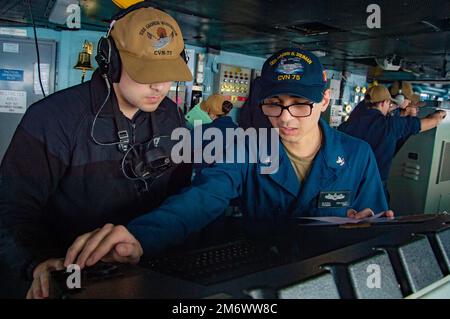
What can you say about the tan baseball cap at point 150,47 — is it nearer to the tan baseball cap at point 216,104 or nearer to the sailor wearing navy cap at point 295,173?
the sailor wearing navy cap at point 295,173

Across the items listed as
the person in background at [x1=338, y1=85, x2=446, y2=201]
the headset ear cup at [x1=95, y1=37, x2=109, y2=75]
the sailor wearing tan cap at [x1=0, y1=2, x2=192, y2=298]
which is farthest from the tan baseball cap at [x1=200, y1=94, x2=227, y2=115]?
the headset ear cup at [x1=95, y1=37, x2=109, y2=75]

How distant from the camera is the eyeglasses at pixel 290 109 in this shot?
132 cm

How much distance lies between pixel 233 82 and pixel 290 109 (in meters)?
5.93

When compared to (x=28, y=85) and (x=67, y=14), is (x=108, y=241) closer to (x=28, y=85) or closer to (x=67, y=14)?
(x=67, y=14)

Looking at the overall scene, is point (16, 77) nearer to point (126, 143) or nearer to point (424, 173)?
point (126, 143)

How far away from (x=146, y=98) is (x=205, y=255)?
2.38 ft

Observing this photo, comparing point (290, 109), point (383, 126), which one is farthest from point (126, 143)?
point (383, 126)

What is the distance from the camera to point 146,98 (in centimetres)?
137

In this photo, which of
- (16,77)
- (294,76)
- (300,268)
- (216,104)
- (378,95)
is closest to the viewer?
(300,268)

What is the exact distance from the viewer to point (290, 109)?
1322 millimetres

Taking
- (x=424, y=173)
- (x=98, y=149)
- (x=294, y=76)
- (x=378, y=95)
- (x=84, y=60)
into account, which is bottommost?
(x=424, y=173)

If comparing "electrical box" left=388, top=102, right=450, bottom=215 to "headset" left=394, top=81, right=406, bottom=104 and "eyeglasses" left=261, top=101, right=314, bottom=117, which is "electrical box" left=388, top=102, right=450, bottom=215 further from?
"eyeglasses" left=261, top=101, right=314, bottom=117

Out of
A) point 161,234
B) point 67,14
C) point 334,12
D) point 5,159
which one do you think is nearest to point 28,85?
point 67,14

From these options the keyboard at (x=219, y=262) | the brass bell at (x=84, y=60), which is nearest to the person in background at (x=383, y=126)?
the keyboard at (x=219, y=262)
